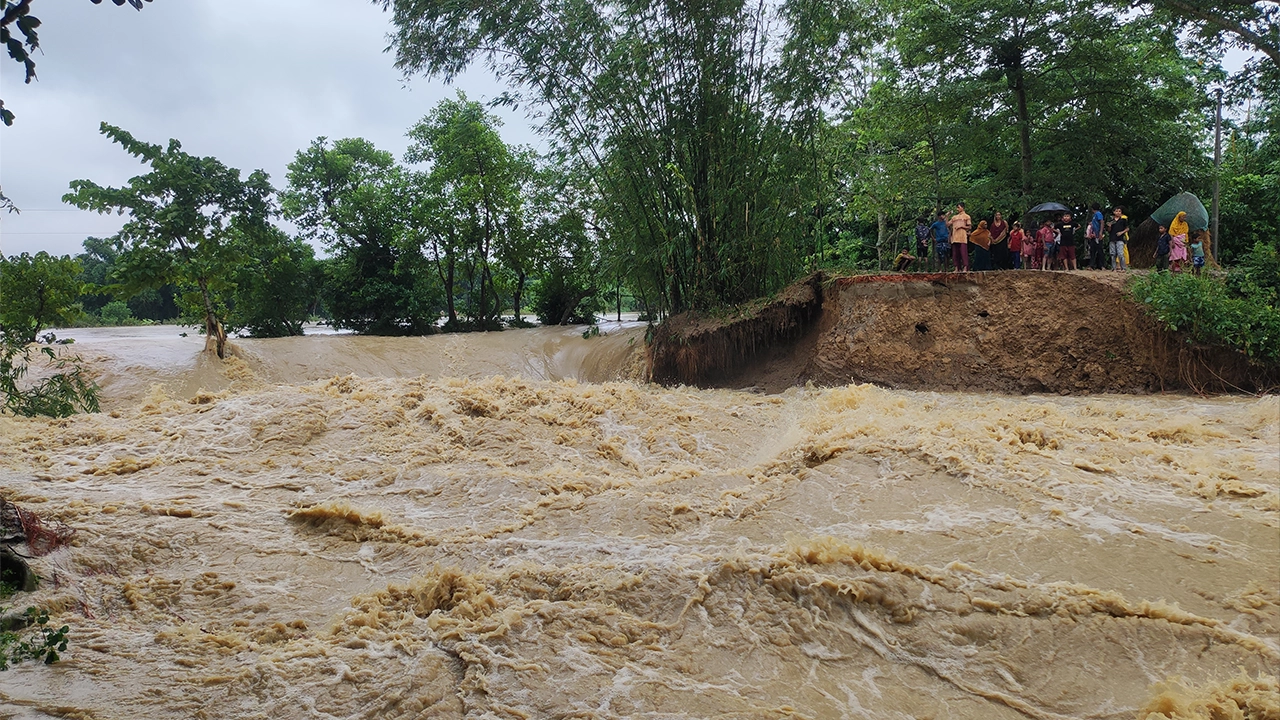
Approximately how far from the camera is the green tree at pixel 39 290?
12.8m

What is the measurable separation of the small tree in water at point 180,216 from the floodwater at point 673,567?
5.01 meters

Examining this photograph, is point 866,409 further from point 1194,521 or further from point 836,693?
point 836,693

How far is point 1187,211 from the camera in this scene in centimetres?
1448

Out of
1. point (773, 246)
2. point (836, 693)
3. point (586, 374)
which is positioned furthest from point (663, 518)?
point (586, 374)

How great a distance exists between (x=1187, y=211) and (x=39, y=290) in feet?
70.7

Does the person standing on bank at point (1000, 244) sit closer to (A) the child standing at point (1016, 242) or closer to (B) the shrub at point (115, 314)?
(A) the child standing at point (1016, 242)

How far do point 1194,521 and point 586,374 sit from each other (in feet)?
40.7

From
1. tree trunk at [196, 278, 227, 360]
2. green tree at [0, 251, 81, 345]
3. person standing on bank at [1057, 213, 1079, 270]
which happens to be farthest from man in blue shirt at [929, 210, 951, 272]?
green tree at [0, 251, 81, 345]

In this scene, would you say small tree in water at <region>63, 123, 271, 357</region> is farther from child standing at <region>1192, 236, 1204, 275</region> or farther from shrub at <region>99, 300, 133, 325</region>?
child standing at <region>1192, 236, 1204, 275</region>

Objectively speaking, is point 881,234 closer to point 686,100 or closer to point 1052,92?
point 1052,92

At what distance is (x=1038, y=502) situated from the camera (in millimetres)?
5297

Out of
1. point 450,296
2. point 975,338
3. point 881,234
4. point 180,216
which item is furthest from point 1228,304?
point 450,296

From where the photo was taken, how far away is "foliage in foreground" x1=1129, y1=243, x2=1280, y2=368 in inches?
Answer: 355

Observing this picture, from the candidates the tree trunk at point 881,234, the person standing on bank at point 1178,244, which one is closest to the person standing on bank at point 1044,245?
the person standing on bank at point 1178,244
